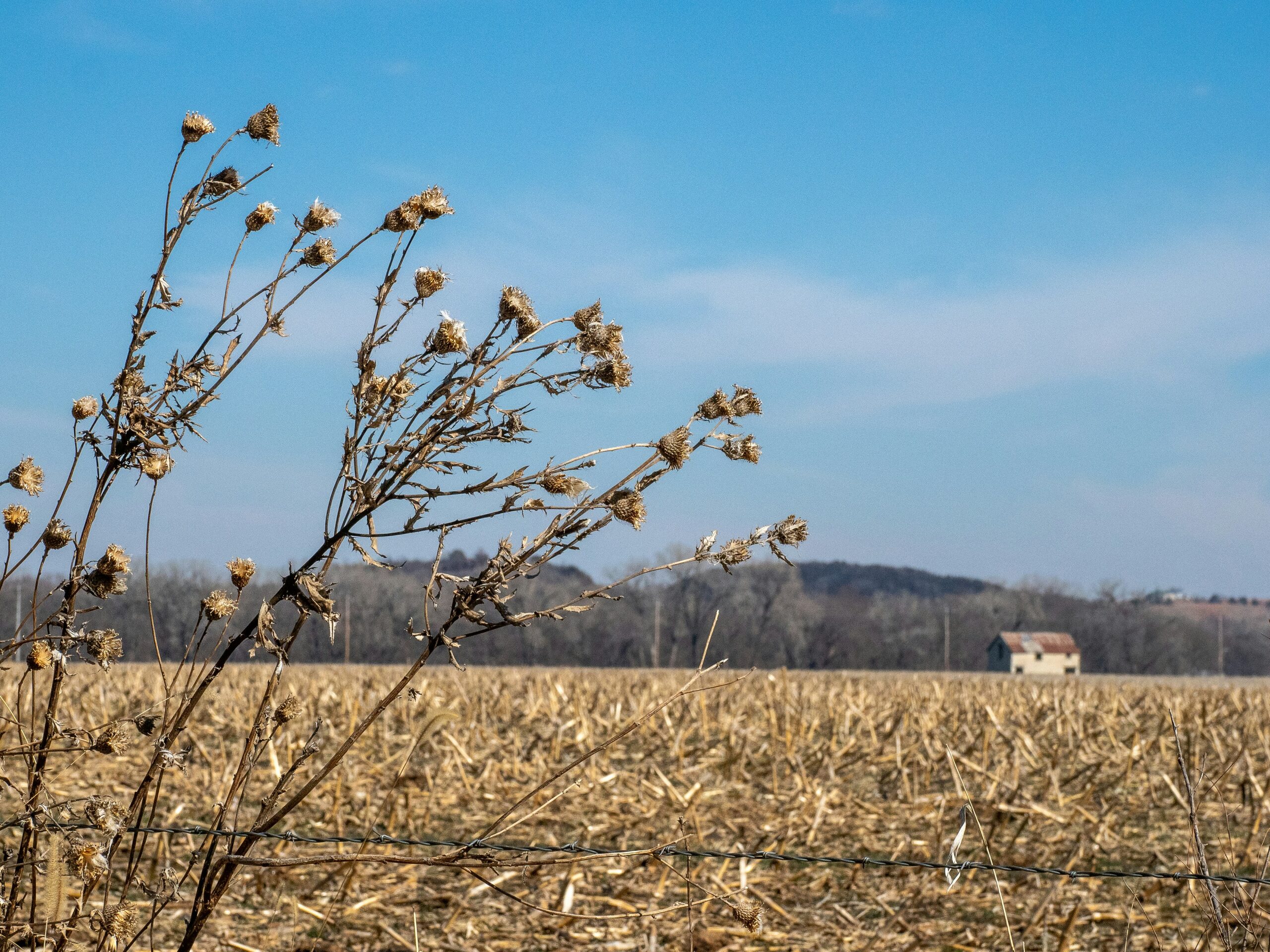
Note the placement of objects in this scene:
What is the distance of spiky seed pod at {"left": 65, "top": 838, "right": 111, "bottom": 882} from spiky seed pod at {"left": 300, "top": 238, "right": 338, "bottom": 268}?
56.5 inches

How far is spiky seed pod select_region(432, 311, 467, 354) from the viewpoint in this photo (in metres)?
2.54

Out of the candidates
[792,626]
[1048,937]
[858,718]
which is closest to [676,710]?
[858,718]

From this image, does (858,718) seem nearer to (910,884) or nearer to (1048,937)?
(910,884)

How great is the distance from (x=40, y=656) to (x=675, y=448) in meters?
1.49

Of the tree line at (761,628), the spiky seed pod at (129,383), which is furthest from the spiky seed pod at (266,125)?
the tree line at (761,628)

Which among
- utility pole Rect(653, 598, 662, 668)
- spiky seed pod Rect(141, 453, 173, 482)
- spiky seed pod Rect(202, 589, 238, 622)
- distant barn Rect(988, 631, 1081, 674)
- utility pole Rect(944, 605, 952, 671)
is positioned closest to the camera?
spiky seed pod Rect(202, 589, 238, 622)

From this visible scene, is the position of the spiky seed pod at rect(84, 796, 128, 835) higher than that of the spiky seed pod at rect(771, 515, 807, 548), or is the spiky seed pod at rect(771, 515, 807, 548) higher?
the spiky seed pod at rect(771, 515, 807, 548)

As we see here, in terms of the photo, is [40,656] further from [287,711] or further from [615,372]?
[615,372]

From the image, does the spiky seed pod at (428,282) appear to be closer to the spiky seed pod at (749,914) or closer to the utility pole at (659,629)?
the spiky seed pod at (749,914)

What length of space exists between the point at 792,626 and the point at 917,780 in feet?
227

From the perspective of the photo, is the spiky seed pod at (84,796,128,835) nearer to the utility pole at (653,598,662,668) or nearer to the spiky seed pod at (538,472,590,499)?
the spiky seed pod at (538,472,590,499)

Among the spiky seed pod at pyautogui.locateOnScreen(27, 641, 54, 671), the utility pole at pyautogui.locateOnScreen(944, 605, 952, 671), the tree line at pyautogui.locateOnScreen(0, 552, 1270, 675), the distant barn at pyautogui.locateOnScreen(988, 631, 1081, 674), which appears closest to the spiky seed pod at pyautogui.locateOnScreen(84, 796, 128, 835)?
the spiky seed pod at pyautogui.locateOnScreen(27, 641, 54, 671)

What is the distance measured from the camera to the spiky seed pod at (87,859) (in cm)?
247

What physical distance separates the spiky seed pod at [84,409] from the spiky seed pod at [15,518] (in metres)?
0.26
